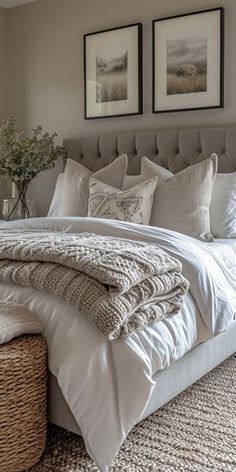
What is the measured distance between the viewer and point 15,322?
1.81 m

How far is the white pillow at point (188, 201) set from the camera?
123 inches

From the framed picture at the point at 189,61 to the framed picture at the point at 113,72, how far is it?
0.54 ft

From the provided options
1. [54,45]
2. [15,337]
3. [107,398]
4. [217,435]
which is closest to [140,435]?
[217,435]

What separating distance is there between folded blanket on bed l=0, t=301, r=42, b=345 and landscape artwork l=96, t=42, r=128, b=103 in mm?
2568

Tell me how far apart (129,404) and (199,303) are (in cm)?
66

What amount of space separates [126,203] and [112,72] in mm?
1431

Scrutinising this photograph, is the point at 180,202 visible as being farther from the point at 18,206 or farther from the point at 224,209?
the point at 18,206

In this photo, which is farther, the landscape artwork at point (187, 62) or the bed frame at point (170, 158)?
the landscape artwork at point (187, 62)

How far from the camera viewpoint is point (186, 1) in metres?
3.77

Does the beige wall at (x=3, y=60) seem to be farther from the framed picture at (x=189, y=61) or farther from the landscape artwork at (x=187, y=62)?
the landscape artwork at (x=187, y=62)

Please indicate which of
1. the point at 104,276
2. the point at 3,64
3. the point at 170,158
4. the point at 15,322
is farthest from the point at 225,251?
the point at 3,64

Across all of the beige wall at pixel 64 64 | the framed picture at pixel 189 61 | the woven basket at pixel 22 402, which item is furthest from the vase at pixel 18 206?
the woven basket at pixel 22 402

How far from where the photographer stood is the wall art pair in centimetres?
365

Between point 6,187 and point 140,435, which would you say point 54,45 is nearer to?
point 6,187
